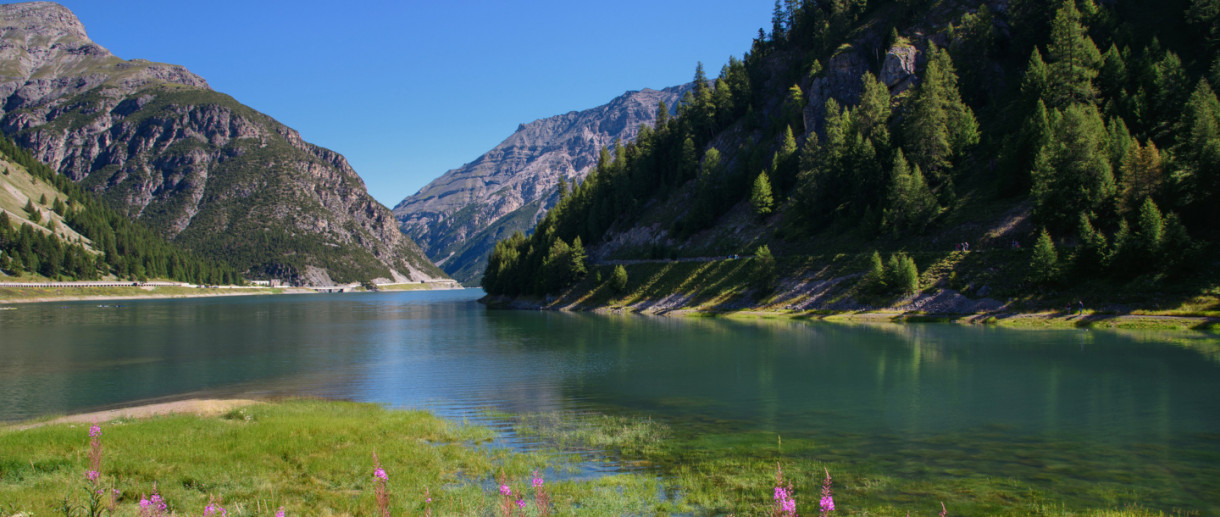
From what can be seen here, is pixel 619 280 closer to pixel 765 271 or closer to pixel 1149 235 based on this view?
pixel 765 271

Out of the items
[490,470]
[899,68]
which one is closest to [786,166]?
[899,68]

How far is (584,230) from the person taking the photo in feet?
534

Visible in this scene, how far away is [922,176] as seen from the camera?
102 meters

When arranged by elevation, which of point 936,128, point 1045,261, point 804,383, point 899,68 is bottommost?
point 804,383

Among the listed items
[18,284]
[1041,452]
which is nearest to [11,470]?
[1041,452]

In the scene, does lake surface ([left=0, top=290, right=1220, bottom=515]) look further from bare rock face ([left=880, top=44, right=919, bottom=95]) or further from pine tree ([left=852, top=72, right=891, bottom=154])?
bare rock face ([left=880, top=44, right=919, bottom=95])

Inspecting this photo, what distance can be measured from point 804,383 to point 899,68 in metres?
116

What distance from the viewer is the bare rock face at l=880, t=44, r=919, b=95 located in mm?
131000

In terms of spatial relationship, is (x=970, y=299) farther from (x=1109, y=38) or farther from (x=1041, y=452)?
(x=1109, y=38)

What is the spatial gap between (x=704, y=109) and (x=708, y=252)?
56.6 metres

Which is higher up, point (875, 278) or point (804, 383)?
point (875, 278)

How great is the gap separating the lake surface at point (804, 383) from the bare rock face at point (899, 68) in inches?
2965

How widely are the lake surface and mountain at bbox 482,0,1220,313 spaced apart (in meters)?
13.2

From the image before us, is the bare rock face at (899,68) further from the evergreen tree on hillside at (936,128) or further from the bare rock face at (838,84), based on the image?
the evergreen tree on hillside at (936,128)
